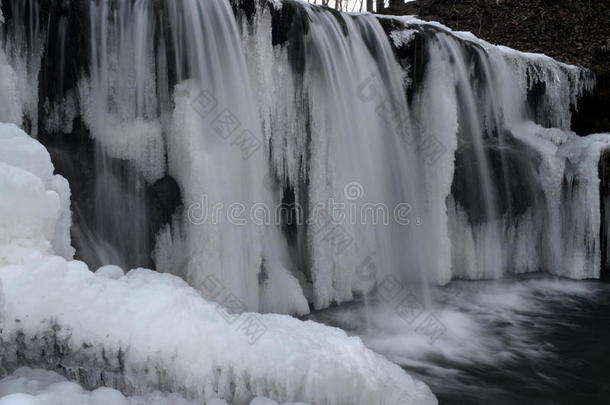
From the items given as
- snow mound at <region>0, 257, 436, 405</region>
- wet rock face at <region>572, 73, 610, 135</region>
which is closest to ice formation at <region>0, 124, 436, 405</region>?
snow mound at <region>0, 257, 436, 405</region>

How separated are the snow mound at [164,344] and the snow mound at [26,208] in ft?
0.32

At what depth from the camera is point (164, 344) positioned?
7.00ft

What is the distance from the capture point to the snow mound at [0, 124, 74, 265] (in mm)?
2109

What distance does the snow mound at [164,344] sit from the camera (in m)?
2.01

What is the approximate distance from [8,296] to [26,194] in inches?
17.9

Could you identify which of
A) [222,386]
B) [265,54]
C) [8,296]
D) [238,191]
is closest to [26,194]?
[8,296]

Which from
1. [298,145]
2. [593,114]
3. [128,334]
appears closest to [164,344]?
[128,334]

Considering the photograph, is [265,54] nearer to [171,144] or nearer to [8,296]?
[171,144]

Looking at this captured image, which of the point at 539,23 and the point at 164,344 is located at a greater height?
the point at 539,23

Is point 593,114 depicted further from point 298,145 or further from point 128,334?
point 128,334

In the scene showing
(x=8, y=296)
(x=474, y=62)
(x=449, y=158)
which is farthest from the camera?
(x=474, y=62)

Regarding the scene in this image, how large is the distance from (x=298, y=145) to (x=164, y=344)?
3056 mm

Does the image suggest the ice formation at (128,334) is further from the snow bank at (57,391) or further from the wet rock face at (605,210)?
the wet rock face at (605,210)

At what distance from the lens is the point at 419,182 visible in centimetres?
590
